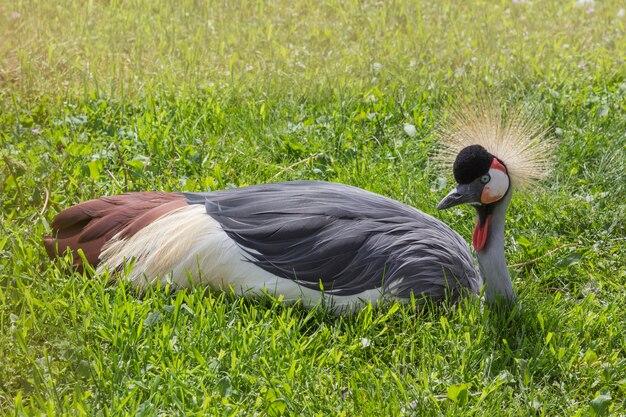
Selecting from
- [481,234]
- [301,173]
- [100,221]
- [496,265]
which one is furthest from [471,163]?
[100,221]

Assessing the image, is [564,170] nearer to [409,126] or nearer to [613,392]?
[409,126]

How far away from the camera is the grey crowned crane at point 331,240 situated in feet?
10.7

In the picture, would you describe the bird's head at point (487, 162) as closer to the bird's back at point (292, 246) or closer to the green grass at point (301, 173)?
the bird's back at point (292, 246)

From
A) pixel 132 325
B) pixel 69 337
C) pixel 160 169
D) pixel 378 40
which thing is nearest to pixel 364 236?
pixel 132 325

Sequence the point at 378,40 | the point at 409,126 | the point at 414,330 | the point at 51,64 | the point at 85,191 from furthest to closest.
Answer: the point at 378,40
the point at 51,64
the point at 409,126
the point at 85,191
the point at 414,330

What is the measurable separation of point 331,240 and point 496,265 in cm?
60

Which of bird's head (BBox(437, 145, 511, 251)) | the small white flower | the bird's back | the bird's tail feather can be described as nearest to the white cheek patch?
bird's head (BBox(437, 145, 511, 251))

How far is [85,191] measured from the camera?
407cm

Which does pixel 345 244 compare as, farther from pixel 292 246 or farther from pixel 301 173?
pixel 301 173

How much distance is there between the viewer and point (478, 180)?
320 centimetres

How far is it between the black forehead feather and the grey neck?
150mm

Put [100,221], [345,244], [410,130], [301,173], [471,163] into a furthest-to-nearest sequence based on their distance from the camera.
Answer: [410,130]
[301,173]
[100,221]
[345,244]
[471,163]

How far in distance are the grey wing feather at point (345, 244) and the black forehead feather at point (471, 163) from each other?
1.01 ft

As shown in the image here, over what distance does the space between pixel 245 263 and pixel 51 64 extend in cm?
259
